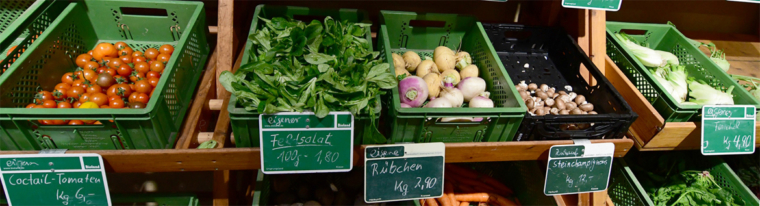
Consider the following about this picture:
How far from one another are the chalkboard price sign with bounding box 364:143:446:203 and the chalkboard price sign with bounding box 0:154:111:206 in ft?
2.37

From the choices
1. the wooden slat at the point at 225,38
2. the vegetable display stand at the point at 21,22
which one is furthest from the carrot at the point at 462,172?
the vegetable display stand at the point at 21,22

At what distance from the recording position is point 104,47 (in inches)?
61.2

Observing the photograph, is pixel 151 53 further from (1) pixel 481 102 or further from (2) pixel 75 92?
(1) pixel 481 102

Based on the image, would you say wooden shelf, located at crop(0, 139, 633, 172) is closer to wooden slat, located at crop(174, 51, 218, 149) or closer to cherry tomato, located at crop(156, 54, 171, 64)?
wooden slat, located at crop(174, 51, 218, 149)

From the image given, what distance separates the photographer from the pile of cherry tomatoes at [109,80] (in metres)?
1.35

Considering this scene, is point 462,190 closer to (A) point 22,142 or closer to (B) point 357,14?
(B) point 357,14

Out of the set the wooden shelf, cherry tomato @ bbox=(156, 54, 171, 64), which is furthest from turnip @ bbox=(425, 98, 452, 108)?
cherry tomato @ bbox=(156, 54, 171, 64)

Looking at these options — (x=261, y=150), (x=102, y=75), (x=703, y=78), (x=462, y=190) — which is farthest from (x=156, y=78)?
(x=703, y=78)

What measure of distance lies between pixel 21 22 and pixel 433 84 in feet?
4.63

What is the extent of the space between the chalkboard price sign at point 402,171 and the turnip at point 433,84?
0.34 m

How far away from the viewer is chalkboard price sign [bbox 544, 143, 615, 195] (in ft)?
4.15

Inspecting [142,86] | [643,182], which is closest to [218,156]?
[142,86]

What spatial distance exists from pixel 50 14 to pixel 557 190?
6.32 feet

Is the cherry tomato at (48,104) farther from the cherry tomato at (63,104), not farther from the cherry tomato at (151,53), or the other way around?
the cherry tomato at (151,53)
